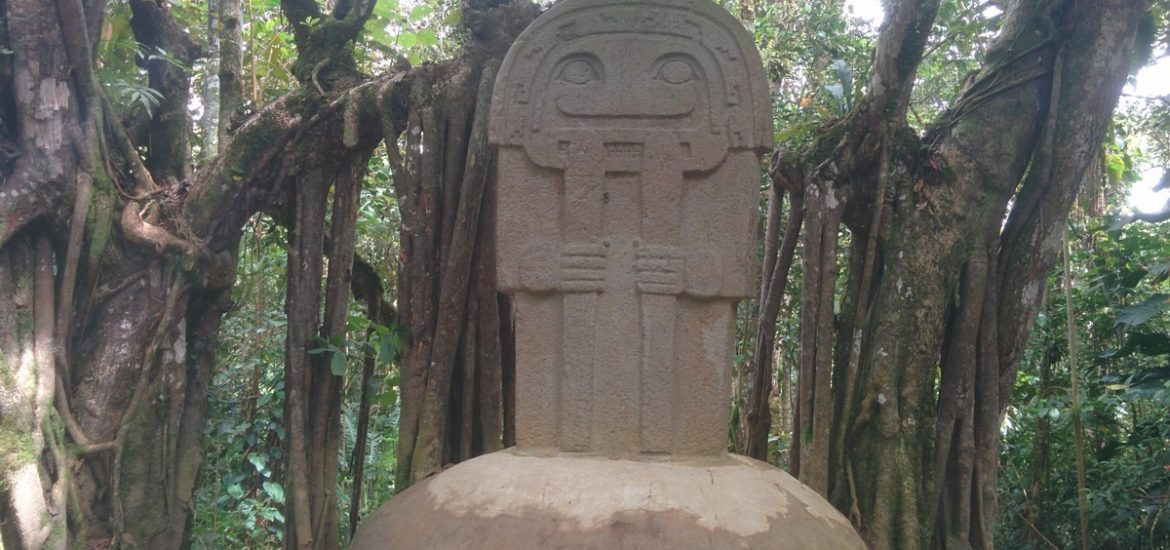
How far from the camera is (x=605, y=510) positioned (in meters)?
3.10

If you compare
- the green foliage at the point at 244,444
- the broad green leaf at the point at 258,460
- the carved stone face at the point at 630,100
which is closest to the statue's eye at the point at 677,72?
the carved stone face at the point at 630,100

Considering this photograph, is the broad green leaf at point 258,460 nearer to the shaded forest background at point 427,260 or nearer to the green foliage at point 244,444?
the green foliage at point 244,444

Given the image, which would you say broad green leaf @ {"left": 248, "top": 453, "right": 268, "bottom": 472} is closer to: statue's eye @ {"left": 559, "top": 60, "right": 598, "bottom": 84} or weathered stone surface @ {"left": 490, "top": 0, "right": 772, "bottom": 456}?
weathered stone surface @ {"left": 490, "top": 0, "right": 772, "bottom": 456}

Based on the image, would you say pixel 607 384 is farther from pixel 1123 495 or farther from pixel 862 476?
pixel 1123 495

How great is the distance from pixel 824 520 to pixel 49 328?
3341mm

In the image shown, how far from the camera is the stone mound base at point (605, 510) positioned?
3016mm

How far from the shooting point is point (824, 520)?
3.32 m

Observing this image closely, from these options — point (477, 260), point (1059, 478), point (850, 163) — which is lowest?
point (1059, 478)

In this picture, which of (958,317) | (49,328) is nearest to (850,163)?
(958,317)

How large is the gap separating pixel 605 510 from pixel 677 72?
173 centimetres

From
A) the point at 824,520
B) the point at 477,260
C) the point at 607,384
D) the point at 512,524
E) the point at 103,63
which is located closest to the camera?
the point at 512,524

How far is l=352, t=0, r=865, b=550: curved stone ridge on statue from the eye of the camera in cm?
365

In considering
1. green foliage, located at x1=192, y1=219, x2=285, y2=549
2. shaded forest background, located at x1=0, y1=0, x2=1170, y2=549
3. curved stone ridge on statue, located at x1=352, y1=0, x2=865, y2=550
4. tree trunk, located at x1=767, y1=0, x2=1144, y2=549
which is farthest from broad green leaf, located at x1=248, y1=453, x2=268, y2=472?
tree trunk, located at x1=767, y1=0, x2=1144, y2=549

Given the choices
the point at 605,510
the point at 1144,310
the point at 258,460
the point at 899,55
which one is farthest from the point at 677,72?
the point at 258,460
